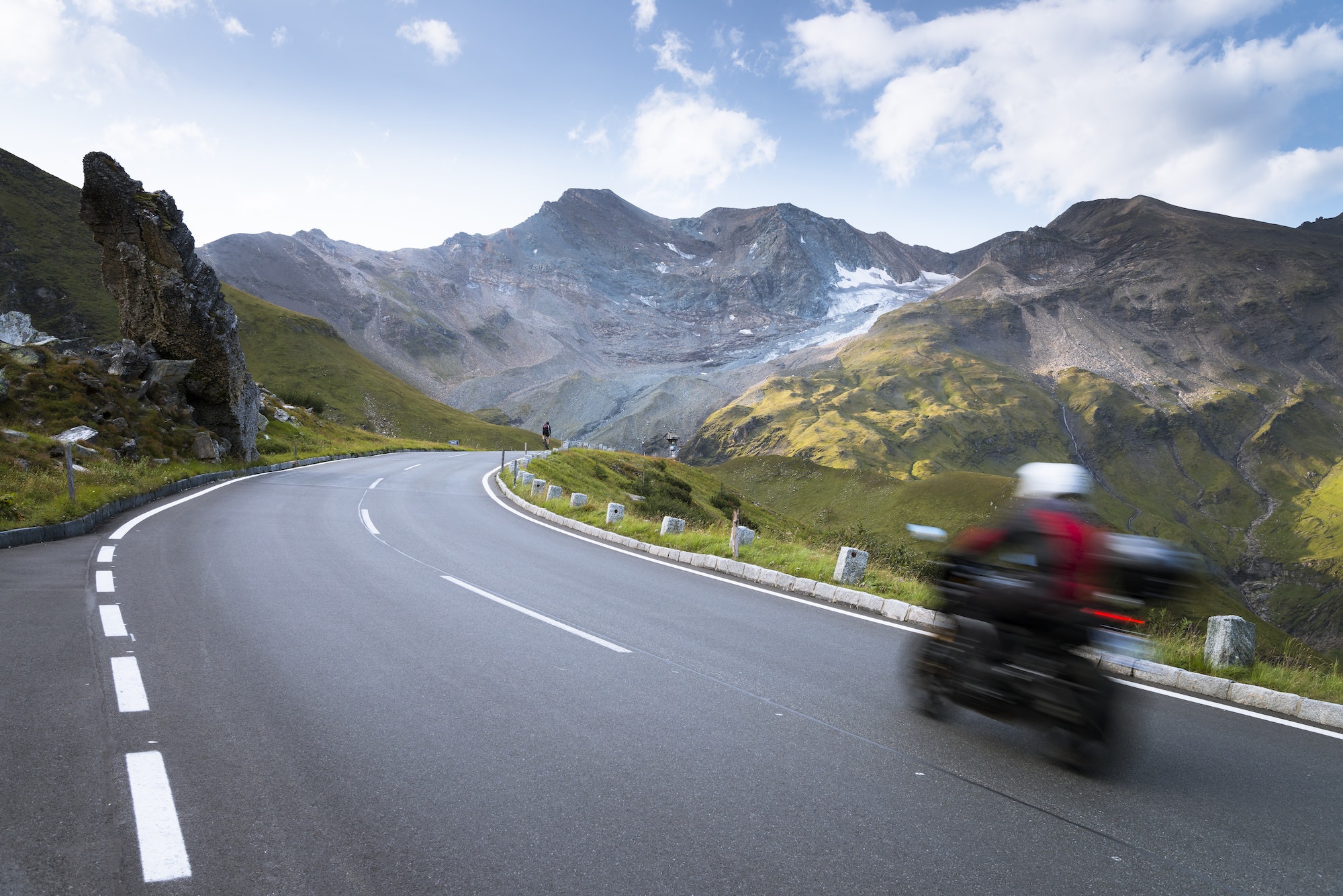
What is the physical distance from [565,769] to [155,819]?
190 centimetres

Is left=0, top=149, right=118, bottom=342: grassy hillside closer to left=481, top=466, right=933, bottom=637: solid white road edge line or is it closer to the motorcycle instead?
left=481, top=466, right=933, bottom=637: solid white road edge line

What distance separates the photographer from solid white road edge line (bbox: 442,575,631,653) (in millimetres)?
6660

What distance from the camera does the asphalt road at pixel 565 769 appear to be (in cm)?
312

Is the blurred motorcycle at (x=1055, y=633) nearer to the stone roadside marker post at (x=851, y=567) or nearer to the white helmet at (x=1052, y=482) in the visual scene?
the white helmet at (x=1052, y=482)

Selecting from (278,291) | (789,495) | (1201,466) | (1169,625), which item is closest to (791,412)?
(789,495)

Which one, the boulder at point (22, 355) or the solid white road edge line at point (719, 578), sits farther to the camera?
the boulder at point (22, 355)

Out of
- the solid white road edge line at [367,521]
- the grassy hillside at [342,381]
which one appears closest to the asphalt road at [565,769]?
the solid white road edge line at [367,521]

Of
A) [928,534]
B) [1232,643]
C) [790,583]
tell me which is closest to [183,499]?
[790,583]

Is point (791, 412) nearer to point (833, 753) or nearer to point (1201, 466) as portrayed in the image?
point (1201, 466)

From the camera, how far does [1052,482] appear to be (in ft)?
16.0

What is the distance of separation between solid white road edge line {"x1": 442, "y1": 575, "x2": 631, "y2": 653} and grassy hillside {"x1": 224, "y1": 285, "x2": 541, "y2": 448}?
281 ft

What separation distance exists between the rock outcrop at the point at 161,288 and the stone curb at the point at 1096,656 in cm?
1652

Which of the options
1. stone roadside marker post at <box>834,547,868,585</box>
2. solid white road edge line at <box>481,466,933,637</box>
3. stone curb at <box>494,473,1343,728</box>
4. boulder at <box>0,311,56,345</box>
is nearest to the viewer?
stone curb at <box>494,473,1343,728</box>

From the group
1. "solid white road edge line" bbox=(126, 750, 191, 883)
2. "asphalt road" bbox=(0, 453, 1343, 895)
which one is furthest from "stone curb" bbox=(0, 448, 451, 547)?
"solid white road edge line" bbox=(126, 750, 191, 883)
